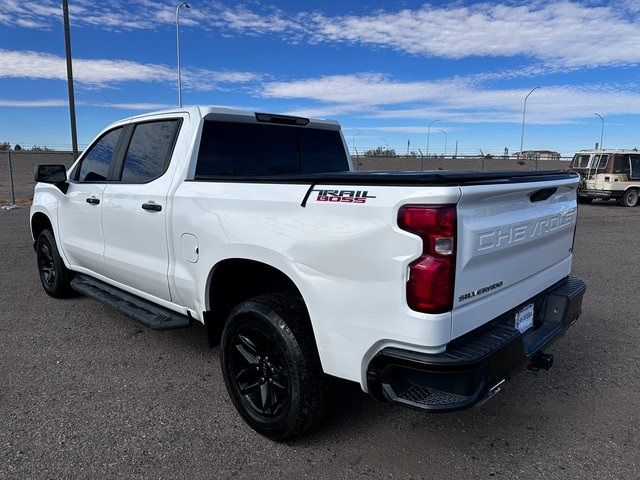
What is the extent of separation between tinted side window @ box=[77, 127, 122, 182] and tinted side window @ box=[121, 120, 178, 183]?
1.13 ft

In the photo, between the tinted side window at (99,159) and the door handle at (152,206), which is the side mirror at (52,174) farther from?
the door handle at (152,206)

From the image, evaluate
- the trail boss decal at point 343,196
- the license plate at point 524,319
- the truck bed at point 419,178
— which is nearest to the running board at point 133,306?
the truck bed at point 419,178

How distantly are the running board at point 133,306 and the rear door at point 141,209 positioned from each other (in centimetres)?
12

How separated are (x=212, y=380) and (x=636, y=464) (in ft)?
9.01

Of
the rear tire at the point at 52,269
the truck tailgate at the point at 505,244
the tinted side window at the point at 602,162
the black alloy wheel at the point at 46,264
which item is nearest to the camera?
the truck tailgate at the point at 505,244

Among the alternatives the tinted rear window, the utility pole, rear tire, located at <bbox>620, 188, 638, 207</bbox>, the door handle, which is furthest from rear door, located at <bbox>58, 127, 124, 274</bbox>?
rear tire, located at <bbox>620, 188, 638, 207</bbox>

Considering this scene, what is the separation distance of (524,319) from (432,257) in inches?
43.5

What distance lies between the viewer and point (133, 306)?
4.07 m

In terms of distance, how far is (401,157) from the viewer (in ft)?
155

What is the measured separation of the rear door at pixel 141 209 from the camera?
3.63m

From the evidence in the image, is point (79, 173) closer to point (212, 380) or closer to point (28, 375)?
point (28, 375)

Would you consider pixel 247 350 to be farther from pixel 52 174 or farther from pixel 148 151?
pixel 52 174

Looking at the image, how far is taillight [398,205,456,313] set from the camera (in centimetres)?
216

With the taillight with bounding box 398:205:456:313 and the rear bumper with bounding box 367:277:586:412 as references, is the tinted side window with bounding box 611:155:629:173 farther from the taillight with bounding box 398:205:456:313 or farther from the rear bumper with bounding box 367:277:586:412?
the taillight with bounding box 398:205:456:313
